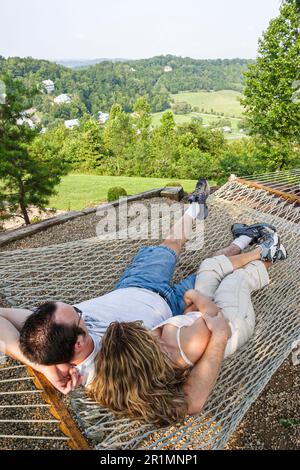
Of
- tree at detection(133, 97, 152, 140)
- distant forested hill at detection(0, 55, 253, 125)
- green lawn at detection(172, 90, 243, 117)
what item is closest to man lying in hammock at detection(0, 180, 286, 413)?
tree at detection(133, 97, 152, 140)

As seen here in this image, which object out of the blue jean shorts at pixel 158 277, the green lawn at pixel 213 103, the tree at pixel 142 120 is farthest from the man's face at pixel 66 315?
the green lawn at pixel 213 103

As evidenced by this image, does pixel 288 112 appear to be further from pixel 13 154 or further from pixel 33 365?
pixel 33 365

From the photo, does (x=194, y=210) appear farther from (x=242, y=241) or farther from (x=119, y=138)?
(x=119, y=138)

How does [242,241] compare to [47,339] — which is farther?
[242,241]

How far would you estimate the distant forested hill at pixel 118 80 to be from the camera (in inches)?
1411

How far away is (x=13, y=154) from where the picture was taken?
3.92m

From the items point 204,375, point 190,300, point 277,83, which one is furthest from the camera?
point 277,83

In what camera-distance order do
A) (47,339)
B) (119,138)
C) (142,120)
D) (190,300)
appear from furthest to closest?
(142,120)
(119,138)
(190,300)
(47,339)

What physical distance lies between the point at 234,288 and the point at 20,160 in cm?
324

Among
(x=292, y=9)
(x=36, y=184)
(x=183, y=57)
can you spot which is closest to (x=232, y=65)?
(x=183, y=57)

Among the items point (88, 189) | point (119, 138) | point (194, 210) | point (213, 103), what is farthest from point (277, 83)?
point (213, 103)

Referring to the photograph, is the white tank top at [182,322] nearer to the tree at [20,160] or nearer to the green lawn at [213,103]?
the tree at [20,160]

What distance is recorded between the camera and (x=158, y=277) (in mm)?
1696

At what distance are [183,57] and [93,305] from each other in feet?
244
